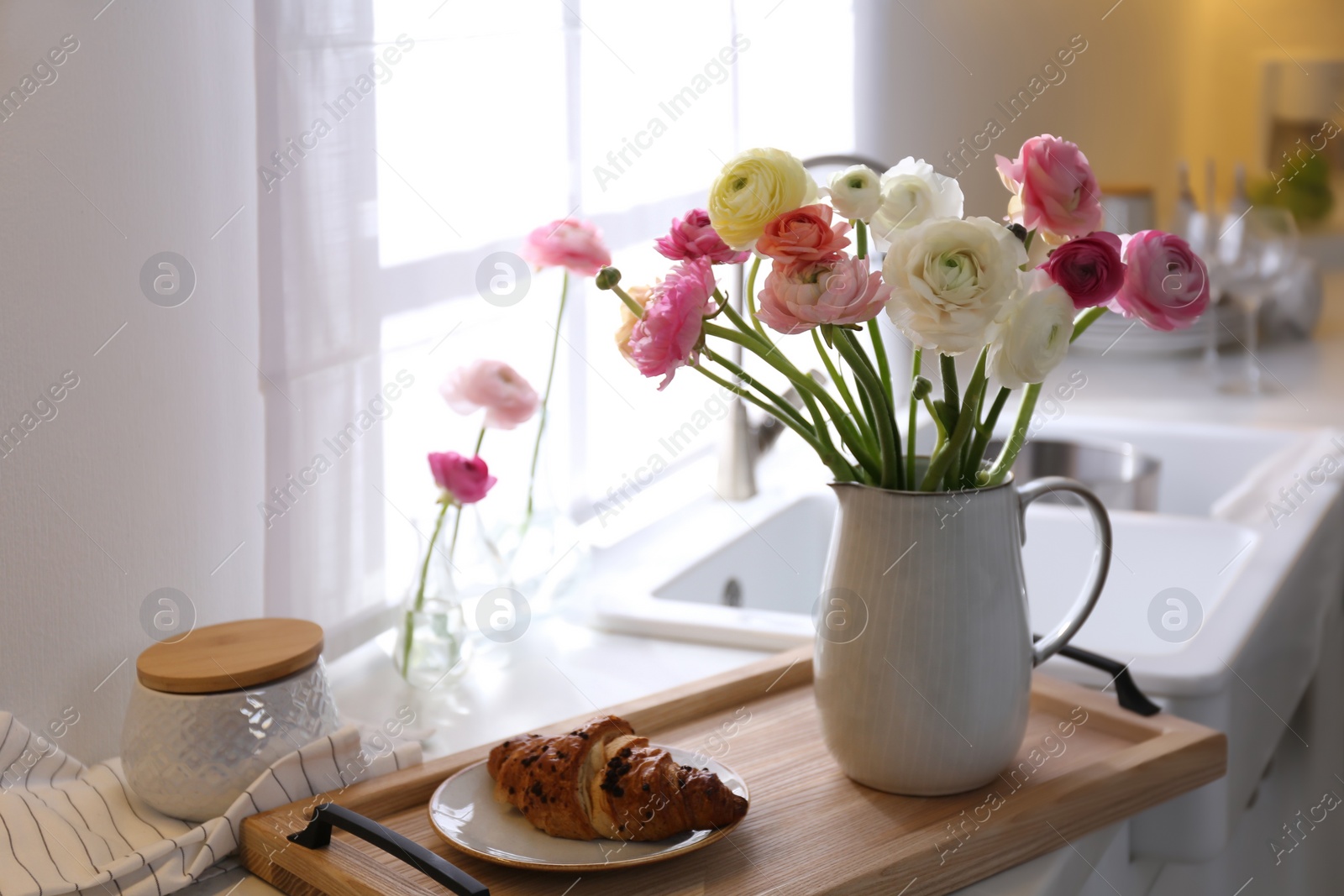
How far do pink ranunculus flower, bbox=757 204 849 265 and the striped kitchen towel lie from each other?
0.40 m

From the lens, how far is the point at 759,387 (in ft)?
2.48

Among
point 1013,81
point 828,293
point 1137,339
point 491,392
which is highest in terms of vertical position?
point 1013,81

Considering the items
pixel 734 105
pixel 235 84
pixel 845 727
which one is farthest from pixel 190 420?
pixel 734 105

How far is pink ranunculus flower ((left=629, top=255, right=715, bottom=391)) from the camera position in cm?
69

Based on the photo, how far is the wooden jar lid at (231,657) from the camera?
0.77 m

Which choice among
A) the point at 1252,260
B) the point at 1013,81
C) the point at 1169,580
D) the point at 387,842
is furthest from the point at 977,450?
the point at 1013,81

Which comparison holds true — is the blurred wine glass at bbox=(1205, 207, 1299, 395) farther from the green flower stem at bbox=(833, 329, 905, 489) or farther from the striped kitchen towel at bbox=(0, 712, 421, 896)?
the striped kitchen towel at bbox=(0, 712, 421, 896)

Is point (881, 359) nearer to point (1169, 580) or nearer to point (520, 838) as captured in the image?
point (520, 838)

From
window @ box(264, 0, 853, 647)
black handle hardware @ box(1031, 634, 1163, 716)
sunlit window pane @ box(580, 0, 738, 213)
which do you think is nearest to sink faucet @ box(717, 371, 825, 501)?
window @ box(264, 0, 853, 647)

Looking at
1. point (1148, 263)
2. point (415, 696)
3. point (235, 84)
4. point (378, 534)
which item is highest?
point (235, 84)

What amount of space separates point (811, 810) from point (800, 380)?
0.25 metres

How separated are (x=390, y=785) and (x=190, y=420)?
291mm

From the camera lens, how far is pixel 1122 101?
3027 mm

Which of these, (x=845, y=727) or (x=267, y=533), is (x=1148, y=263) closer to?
(x=845, y=727)
